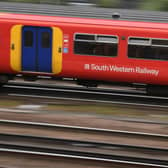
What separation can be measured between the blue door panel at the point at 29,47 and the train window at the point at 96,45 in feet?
4.41

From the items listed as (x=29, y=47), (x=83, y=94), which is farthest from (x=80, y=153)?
(x=83, y=94)

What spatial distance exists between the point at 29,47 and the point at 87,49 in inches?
72.5

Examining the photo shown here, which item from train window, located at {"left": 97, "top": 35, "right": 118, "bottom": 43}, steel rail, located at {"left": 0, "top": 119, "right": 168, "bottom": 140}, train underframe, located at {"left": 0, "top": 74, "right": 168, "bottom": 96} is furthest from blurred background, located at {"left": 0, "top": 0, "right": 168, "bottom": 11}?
steel rail, located at {"left": 0, "top": 119, "right": 168, "bottom": 140}

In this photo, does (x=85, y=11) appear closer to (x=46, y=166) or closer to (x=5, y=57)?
(x=5, y=57)

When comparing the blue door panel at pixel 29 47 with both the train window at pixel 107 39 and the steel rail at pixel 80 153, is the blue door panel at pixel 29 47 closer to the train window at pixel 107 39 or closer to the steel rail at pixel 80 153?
the train window at pixel 107 39

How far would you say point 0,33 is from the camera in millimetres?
14484

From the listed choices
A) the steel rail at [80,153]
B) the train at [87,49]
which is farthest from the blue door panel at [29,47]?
the steel rail at [80,153]

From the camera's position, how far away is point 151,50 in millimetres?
14000

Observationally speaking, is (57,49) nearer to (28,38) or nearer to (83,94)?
(28,38)

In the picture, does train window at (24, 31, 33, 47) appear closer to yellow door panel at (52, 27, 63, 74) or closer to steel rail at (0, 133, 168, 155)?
yellow door panel at (52, 27, 63, 74)

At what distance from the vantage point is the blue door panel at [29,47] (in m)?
14.4

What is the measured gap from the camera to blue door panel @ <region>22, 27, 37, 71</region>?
47.1ft

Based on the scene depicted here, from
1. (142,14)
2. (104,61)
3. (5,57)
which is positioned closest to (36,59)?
(5,57)

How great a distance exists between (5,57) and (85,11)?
3.40m
